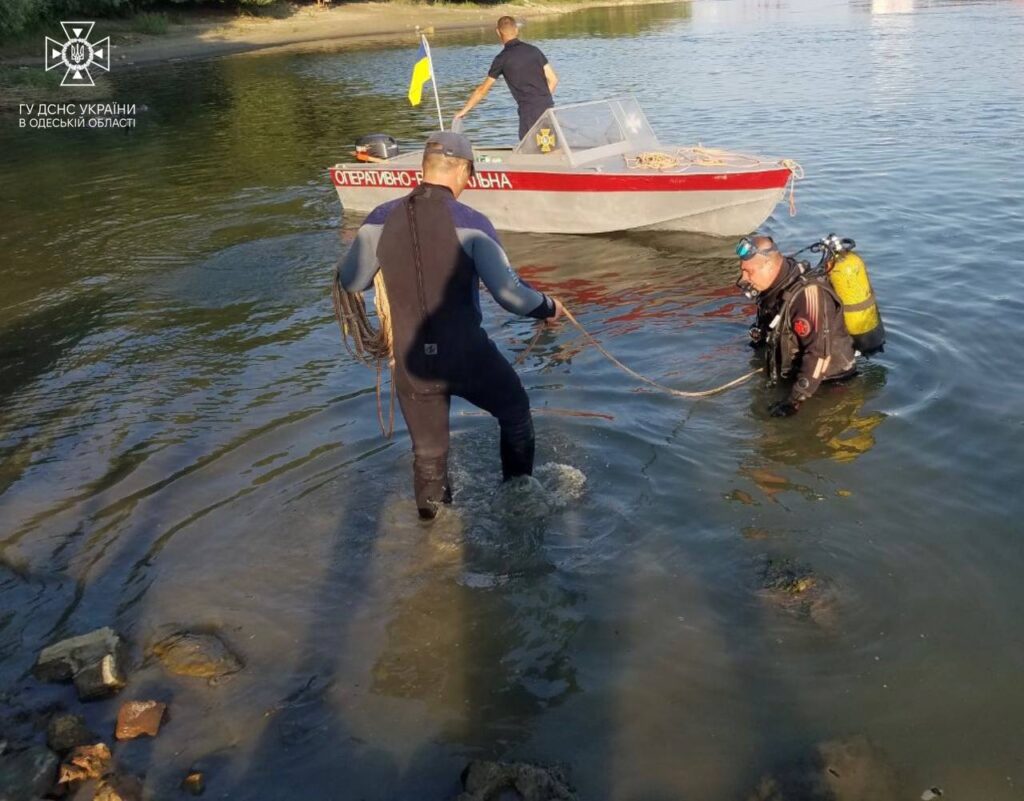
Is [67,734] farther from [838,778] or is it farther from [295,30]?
[295,30]

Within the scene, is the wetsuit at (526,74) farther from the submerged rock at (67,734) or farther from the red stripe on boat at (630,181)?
the submerged rock at (67,734)

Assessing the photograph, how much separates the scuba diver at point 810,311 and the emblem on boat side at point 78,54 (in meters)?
35.4

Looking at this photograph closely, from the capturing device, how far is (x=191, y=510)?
20.2 ft

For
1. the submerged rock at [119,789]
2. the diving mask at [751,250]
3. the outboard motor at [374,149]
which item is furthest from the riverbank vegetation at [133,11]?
the submerged rock at [119,789]

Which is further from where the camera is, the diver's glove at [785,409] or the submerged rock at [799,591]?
the diver's glove at [785,409]

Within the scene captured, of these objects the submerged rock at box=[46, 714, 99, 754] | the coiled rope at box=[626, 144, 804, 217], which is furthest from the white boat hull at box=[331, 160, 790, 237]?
the submerged rock at box=[46, 714, 99, 754]

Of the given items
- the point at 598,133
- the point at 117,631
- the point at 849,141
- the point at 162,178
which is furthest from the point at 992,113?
the point at 117,631

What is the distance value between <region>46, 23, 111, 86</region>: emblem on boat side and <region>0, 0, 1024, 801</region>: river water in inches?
1099

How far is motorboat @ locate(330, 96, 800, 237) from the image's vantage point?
11.2 meters

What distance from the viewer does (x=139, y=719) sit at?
4.17 meters

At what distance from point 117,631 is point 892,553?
15.4ft

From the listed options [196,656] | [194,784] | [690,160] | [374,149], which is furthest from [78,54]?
[194,784]

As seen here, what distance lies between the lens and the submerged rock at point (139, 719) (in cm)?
413

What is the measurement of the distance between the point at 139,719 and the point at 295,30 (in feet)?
188
